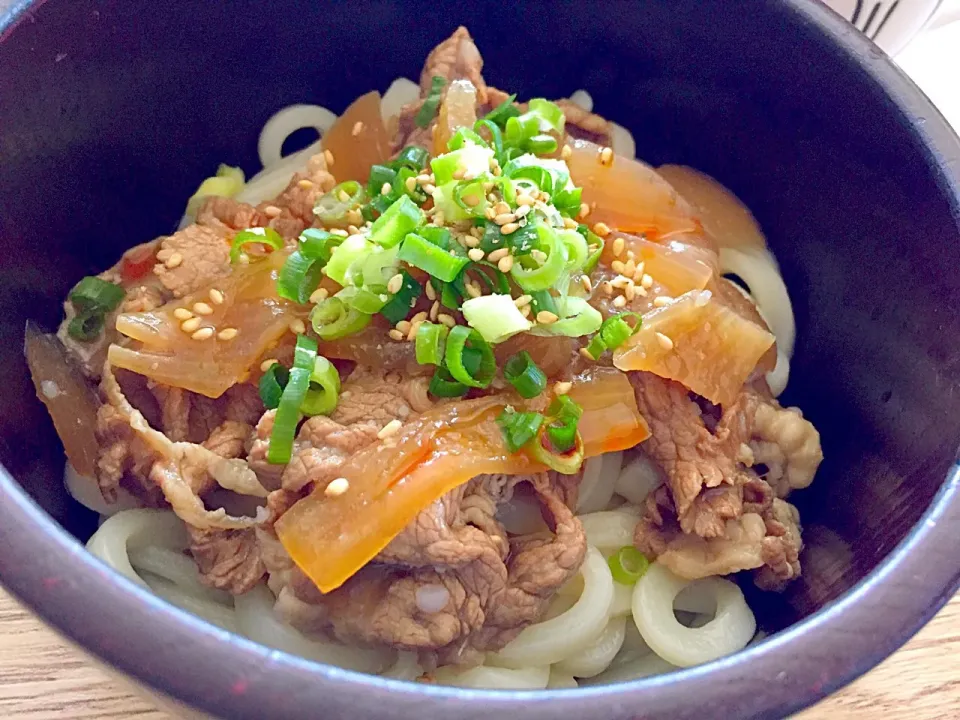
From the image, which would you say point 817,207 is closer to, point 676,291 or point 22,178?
point 676,291

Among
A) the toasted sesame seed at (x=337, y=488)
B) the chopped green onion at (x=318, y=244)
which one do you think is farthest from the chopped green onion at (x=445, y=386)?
the chopped green onion at (x=318, y=244)

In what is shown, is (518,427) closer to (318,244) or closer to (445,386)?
(445,386)

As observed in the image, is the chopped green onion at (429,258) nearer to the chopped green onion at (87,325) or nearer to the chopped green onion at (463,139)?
the chopped green onion at (463,139)

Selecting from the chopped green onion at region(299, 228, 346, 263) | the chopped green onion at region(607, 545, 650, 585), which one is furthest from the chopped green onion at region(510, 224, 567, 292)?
the chopped green onion at region(607, 545, 650, 585)

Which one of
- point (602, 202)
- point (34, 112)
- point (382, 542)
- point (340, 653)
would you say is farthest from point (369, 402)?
point (34, 112)

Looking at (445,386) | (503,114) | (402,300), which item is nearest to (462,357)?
(445,386)
